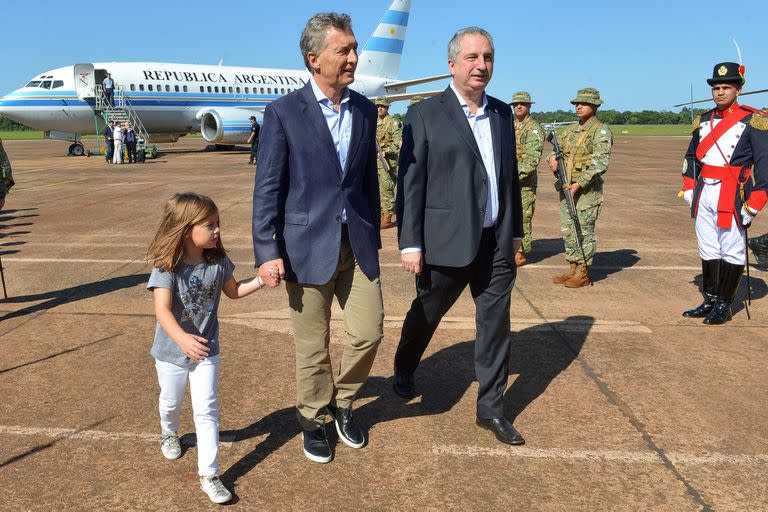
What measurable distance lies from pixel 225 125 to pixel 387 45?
15.6 m

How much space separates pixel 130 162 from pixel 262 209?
84.9 feet

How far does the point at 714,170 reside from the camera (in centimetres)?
575

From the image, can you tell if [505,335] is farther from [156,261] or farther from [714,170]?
[714,170]

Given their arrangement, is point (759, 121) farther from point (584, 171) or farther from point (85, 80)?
point (85, 80)

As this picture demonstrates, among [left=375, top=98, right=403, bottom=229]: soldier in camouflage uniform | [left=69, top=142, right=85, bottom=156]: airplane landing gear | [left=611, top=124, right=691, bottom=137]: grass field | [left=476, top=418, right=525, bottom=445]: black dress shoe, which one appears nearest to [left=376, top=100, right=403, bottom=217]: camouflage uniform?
[left=375, top=98, right=403, bottom=229]: soldier in camouflage uniform

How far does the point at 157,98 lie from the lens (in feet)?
98.1

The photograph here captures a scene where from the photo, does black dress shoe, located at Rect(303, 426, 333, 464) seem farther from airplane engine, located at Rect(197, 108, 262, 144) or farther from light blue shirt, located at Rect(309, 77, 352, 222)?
airplane engine, located at Rect(197, 108, 262, 144)

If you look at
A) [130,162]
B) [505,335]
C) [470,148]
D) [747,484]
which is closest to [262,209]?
[470,148]

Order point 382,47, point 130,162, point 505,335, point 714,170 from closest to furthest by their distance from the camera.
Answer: point 505,335, point 714,170, point 130,162, point 382,47

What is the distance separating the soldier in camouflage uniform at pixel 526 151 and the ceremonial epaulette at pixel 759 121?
261cm

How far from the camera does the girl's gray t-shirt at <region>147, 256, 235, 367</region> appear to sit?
312cm

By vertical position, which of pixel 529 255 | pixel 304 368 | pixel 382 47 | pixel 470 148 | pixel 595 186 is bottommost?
pixel 529 255

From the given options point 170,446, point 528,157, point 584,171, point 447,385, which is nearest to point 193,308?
point 170,446

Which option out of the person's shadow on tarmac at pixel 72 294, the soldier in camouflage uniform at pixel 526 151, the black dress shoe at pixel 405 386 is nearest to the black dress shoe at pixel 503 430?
the black dress shoe at pixel 405 386
